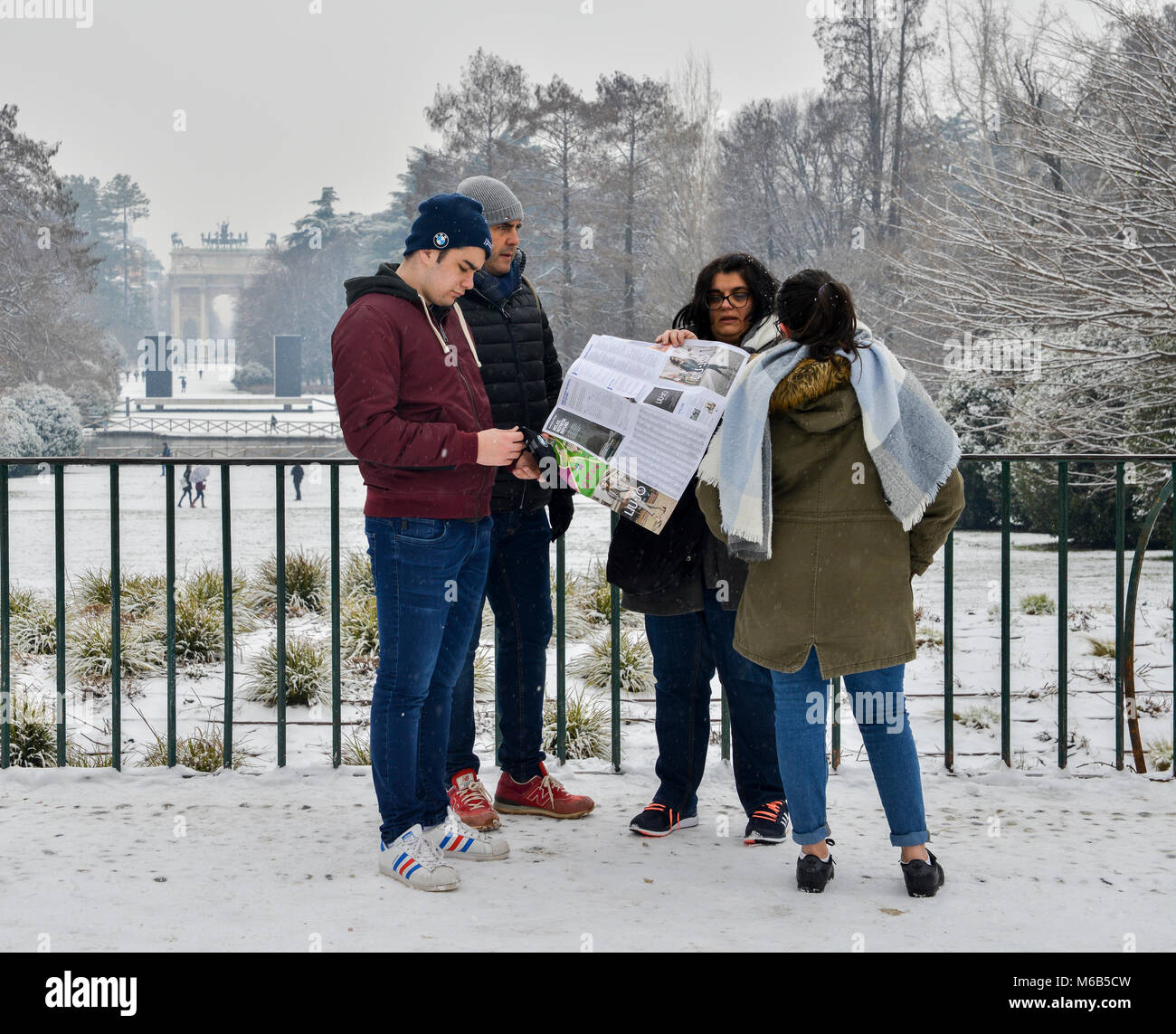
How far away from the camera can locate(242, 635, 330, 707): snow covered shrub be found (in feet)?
20.4

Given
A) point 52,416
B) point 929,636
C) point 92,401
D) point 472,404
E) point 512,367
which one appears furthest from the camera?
point 92,401

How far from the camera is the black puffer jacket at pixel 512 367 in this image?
141 inches

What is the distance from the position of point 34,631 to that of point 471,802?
4955 mm

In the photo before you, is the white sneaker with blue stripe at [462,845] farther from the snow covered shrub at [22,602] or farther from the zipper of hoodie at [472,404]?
the snow covered shrub at [22,602]

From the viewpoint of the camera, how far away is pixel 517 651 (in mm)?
3814

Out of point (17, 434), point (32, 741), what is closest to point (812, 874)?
point (32, 741)

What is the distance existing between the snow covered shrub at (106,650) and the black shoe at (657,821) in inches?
153

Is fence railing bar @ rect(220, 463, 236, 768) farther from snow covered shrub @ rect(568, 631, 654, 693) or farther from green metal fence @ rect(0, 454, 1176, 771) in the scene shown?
snow covered shrub @ rect(568, 631, 654, 693)

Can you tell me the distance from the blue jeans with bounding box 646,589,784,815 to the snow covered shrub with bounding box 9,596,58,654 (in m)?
5.01

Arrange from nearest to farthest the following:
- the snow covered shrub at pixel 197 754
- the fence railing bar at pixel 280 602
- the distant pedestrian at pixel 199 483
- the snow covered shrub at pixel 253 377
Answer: the fence railing bar at pixel 280 602 → the snow covered shrub at pixel 197 754 → the distant pedestrian at pixel 199 483 → the snow covered shrub at pixel 253 377

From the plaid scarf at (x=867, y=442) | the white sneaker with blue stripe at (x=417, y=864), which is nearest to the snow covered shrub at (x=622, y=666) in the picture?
the white sneaker with blue stripe at (x=417, y=864)

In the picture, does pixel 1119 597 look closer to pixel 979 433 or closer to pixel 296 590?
pixel 296 590
